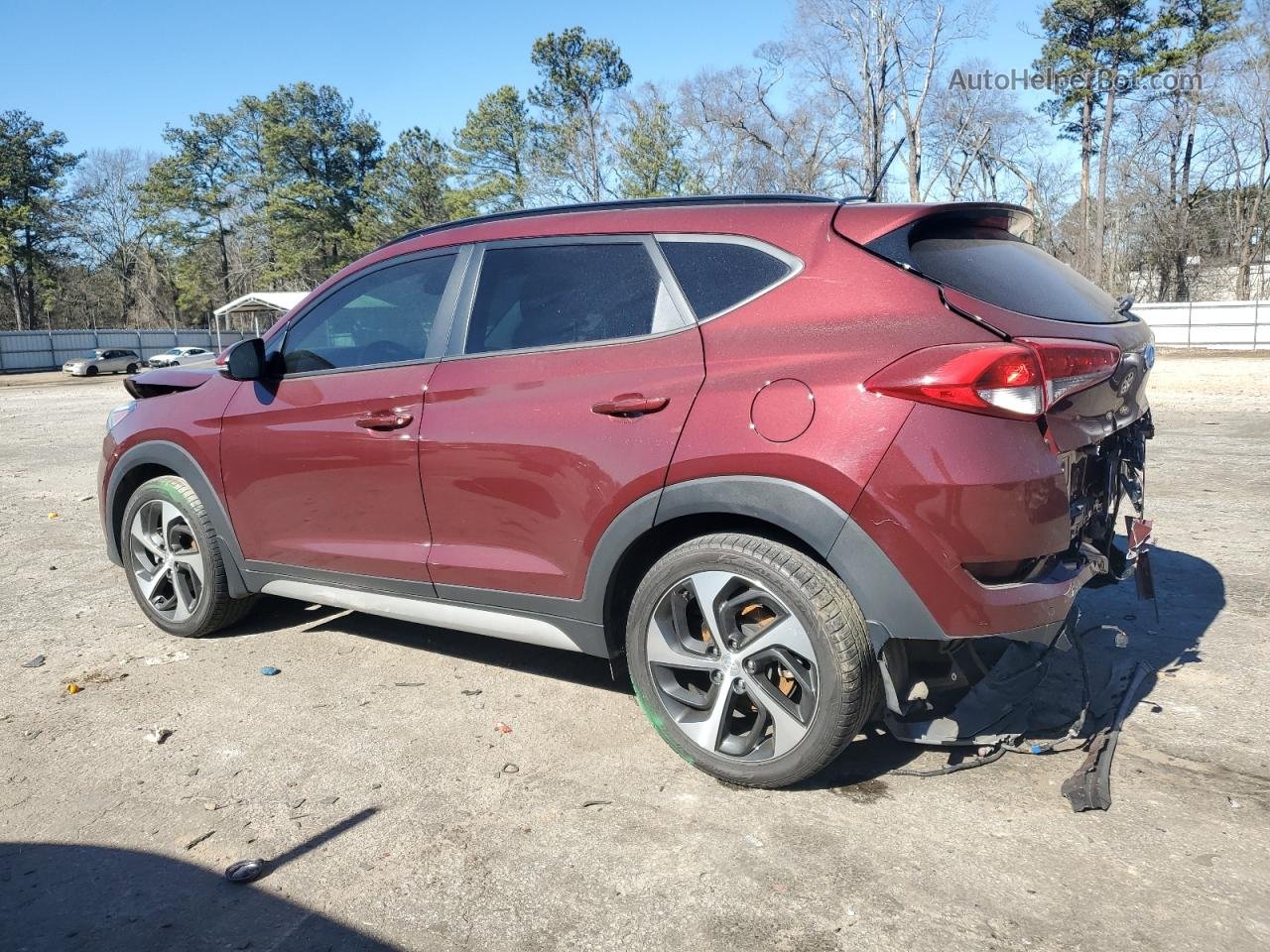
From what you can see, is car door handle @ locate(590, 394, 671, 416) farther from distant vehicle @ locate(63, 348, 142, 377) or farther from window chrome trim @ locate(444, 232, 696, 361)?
distant vehicle @ locate(63, 348, 142, 377)

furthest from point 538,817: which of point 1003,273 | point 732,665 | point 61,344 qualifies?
point 61,344

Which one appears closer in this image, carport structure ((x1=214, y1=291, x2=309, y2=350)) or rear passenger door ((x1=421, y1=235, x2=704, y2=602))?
rear passenger door ((x1=421, y1=235, x2=704, y2=602))

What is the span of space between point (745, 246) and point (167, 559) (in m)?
3.27

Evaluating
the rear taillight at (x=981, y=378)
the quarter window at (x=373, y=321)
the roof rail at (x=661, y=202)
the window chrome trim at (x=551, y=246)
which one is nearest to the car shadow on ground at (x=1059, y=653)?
the rear taillight at (x=981, y=378)

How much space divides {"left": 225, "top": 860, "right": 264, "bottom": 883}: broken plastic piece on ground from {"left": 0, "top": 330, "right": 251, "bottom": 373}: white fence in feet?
157

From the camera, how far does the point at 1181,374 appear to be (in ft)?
68.8

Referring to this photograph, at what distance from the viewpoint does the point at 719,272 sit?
3146mm

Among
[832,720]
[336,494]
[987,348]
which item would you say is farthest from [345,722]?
[987,348]

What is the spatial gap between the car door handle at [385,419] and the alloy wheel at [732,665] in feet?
4.22

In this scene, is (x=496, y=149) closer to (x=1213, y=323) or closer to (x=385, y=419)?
(x=1213, y=323)

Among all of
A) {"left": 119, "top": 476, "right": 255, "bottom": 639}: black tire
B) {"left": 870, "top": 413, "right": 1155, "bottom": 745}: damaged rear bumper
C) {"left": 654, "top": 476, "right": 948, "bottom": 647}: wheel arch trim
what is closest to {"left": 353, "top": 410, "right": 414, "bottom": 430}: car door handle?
{"left": 119, "top": 476, "right": 255, "bottom": 639}: black tire

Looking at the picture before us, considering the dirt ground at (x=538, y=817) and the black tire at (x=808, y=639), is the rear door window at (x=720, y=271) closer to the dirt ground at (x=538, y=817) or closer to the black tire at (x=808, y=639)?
the black tire at (x=808, y=639)

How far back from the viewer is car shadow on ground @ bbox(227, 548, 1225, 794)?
331cm

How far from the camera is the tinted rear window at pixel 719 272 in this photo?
306 centimetres
